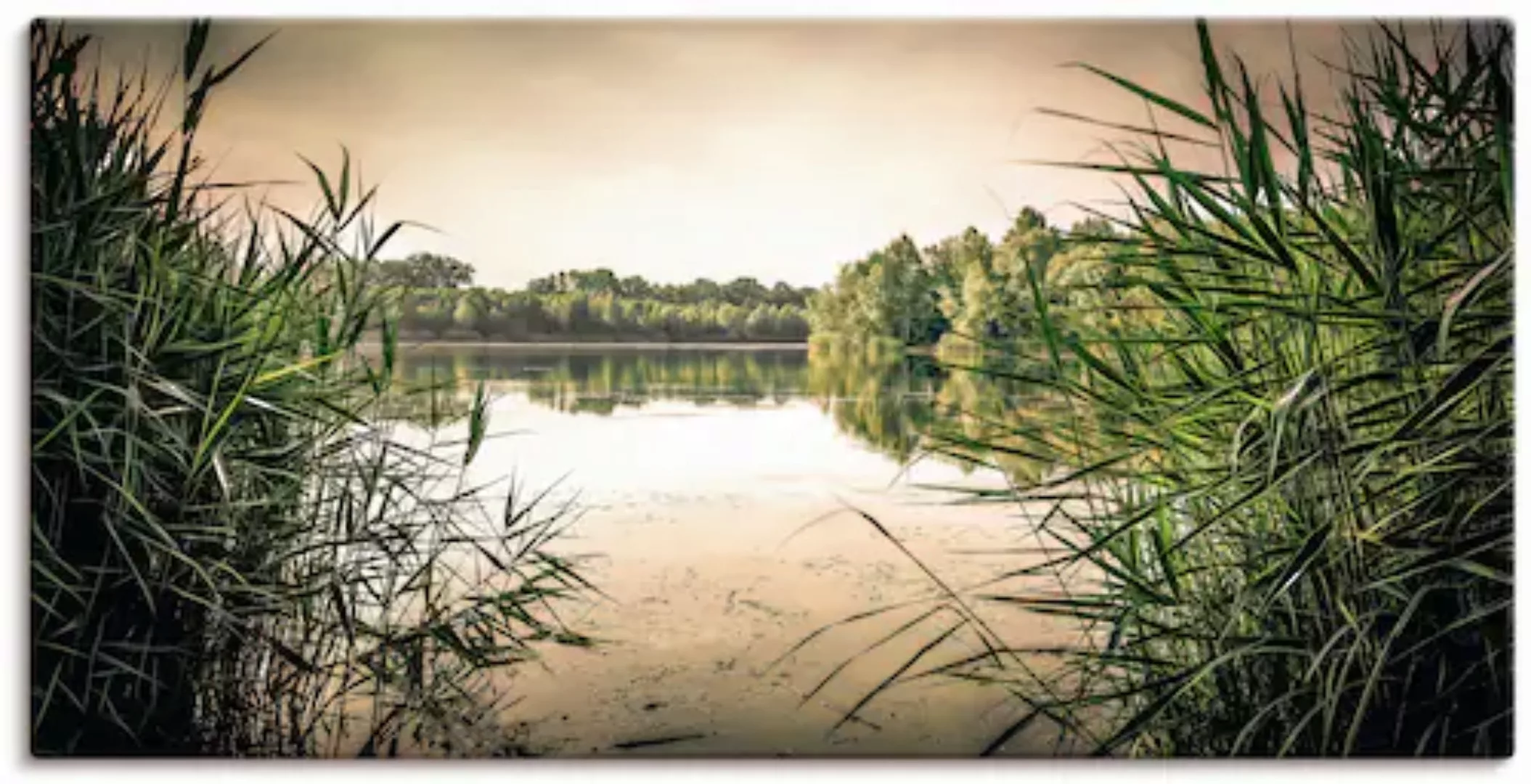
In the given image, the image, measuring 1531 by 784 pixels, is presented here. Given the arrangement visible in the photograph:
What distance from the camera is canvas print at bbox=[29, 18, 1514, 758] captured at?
209 centimetres

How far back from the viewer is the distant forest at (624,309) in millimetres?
3088

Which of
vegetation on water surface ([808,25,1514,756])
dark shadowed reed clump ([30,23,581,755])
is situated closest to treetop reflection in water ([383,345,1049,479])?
dark shadowed reed clump ([30,23,581,755])

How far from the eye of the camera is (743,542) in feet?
10.5

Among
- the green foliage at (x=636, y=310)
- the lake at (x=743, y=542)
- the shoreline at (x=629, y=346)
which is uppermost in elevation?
the green foliage at (x=636, y=310)

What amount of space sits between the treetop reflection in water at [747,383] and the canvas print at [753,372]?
0.02 meters

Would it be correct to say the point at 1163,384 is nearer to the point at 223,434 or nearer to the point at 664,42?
the point at 664,42

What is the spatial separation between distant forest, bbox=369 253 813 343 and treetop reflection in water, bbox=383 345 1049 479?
0.07 meters

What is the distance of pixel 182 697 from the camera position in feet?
7.94

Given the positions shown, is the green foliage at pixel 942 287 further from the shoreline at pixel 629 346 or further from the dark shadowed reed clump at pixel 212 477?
the dark shadowed reed clump at pixel 212 477

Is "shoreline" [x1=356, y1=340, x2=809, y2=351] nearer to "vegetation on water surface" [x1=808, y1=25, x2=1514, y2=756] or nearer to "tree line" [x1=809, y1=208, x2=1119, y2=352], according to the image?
"tree line" [x1=809, y1=208, x2=1119, y2=352]

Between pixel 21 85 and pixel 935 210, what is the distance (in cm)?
210

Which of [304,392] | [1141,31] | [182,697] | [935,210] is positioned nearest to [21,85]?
[304,392]

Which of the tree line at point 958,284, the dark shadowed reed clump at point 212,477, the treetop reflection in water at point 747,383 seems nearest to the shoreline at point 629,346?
the treetop reflection in water at point 747,383

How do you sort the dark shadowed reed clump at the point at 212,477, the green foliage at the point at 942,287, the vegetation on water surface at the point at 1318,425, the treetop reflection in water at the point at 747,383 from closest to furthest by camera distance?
1. the vegetation on water surface at the point at 1318,425
2. the dark shadowed reed clump at the point at 212,477
3. the green foliage at the point at 942,287
4. the treetop reflection in water at the point at 747,383
